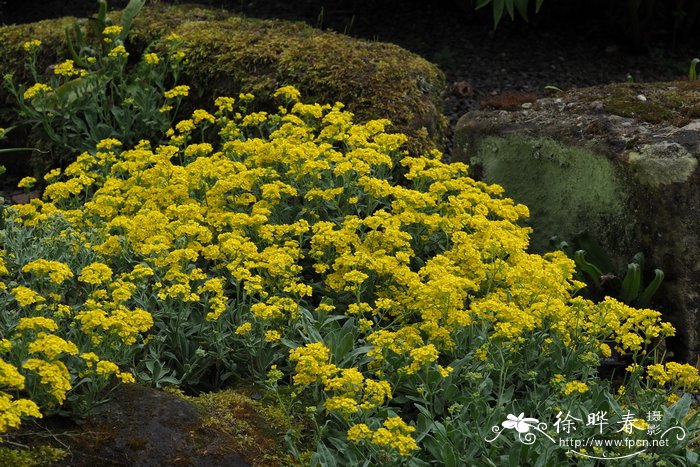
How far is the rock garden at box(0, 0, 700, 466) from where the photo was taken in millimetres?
3352

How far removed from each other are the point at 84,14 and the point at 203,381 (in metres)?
6.17

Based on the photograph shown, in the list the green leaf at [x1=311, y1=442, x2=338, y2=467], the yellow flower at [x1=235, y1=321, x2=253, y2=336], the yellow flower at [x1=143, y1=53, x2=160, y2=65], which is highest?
the yellow flower at [x1=143, y1=53, x2=160, y2=65]

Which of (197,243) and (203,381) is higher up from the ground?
(197,243)

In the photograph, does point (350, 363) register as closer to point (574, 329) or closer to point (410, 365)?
point (410, 365)

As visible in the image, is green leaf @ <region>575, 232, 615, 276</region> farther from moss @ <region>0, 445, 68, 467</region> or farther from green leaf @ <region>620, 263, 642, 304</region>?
moss @ <region>0, 445, 68, 467</region>

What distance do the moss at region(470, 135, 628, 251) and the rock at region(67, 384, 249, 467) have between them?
2364mm

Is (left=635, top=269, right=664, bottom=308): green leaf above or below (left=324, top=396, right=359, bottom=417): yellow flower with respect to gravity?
below

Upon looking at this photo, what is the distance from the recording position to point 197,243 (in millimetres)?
4004

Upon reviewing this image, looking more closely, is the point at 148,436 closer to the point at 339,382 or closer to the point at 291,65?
the point at 339,382

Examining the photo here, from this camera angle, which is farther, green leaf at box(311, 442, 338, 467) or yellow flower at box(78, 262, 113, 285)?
yellow flower at box(78, 262, 113, 285)

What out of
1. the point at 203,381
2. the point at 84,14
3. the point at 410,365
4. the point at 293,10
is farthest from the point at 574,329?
the point at 84,14
